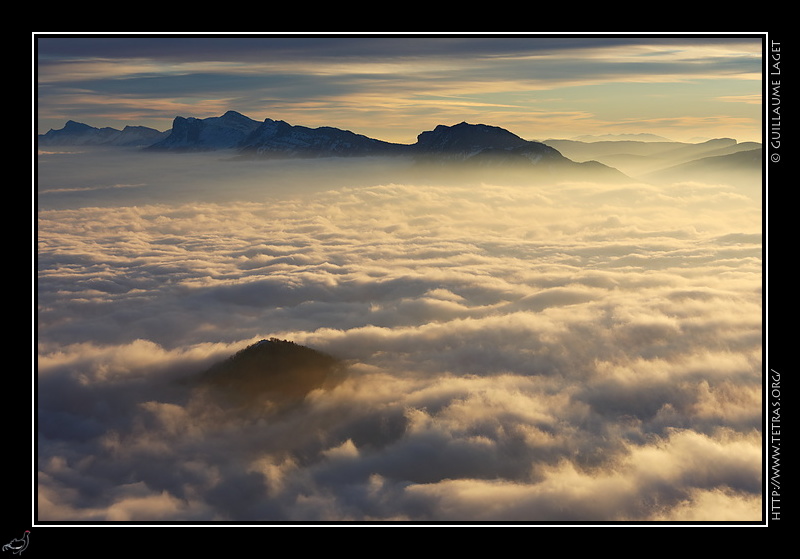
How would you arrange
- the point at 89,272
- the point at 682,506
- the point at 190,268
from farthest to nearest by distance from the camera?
the point at 190,268 → the point at 89,272 → the point at 682,506

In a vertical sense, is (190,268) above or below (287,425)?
above

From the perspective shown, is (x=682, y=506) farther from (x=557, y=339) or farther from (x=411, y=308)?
(x=411, y=308)

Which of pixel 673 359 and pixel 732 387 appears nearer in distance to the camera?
pixel 732 387

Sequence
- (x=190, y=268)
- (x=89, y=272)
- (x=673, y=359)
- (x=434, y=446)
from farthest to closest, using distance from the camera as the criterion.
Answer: (x=190, y=268) → (x=89, y=272) → (x=673, y=359) → (x=434, y=446)

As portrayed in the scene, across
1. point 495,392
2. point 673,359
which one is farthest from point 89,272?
point 673,359

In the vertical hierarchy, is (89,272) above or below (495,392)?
above

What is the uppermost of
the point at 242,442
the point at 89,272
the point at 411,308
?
the point at 89,272

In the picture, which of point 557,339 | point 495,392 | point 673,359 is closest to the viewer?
point 495,392
